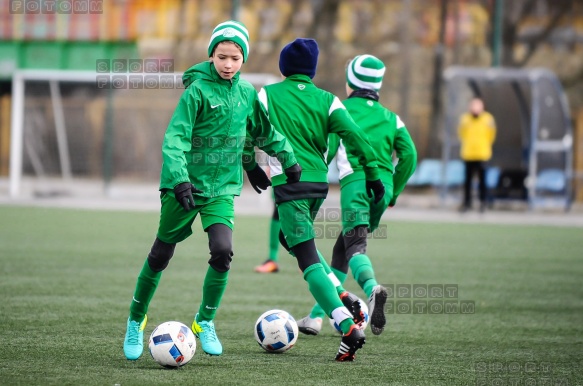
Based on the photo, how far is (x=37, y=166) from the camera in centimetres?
2123

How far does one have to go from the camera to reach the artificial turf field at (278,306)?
18.4ft

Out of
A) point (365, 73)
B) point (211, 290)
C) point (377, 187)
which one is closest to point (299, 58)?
point (377, 187)

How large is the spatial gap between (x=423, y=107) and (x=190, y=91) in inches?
753

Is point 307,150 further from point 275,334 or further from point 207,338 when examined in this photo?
point 207,338

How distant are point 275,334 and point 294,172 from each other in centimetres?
99

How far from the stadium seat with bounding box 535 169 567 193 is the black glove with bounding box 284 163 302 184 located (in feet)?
49.4

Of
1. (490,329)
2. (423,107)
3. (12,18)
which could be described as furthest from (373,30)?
(490,329)

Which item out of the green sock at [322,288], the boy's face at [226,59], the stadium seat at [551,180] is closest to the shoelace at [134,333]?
the green sock at [322,288]

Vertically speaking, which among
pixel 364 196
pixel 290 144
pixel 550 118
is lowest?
pixel 550 118

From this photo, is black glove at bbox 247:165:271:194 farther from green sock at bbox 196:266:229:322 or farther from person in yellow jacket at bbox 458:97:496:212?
person in yellow jacket at bbox 458:97:496:212

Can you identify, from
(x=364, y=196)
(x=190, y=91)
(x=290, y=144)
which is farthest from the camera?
→ (x=364, y=196)

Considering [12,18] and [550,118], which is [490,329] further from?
[12,18]

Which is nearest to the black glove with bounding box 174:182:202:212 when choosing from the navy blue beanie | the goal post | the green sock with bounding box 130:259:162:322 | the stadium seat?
the green sock with bounding box 130:259:162:322

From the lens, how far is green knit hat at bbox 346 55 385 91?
7.34 metres
